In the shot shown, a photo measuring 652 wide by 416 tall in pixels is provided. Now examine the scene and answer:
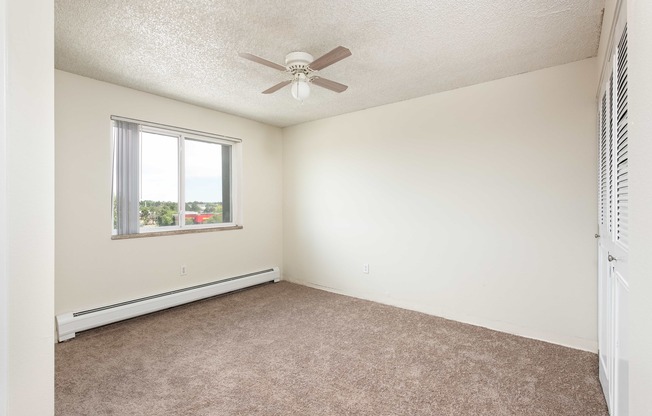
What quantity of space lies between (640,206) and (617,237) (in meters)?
0.92

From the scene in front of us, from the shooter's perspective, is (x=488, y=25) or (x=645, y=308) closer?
(x=645, y=308)

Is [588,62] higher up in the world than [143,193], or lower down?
higher up

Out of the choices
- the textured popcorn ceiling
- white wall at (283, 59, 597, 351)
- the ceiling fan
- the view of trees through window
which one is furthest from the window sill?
the ceiling fan

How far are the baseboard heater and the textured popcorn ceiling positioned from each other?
88.5 inches

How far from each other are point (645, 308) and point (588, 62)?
262 centimetres

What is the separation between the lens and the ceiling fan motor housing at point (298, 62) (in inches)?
88.4

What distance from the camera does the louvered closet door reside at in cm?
135

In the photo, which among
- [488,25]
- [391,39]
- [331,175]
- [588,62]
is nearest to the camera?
[488,25]

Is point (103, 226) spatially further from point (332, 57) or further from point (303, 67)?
point (332, 57)

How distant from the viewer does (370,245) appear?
3.89 metres

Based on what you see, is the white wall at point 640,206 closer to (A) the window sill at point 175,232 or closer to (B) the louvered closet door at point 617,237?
(B) the louvered closet door at point 617,237

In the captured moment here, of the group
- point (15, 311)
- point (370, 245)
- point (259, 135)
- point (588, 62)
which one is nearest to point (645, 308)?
point (15, 311)

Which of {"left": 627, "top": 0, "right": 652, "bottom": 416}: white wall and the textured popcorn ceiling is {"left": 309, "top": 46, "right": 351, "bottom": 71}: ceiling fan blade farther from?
{"left": 627, "top": 0, "right": 652, "bottom": 416}: white wall

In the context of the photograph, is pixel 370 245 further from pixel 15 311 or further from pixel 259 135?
pixel 15 311
